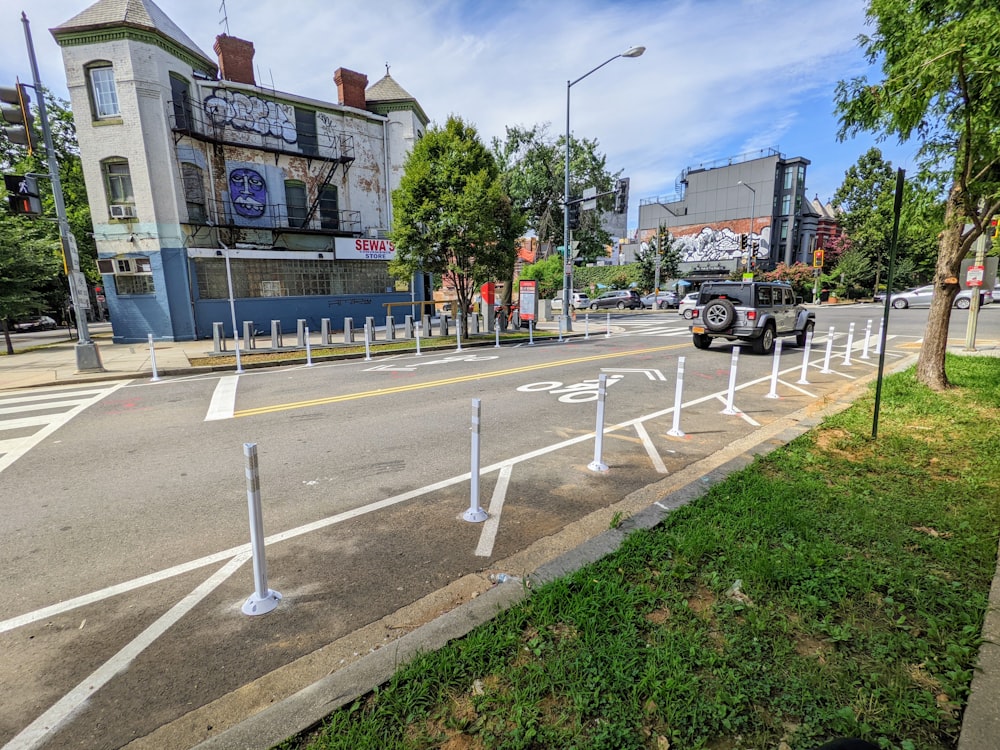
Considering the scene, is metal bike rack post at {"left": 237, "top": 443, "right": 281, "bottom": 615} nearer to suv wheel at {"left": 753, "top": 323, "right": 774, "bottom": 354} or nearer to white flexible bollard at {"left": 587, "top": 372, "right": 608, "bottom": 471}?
white flexible bollard at {"left": 587, "top": 372, "right": 608, "bottom": 471}

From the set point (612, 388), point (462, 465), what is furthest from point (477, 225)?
point (462, 465)

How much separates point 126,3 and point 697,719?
27.7 meters

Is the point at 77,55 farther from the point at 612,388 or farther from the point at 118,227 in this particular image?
the point at 612,388

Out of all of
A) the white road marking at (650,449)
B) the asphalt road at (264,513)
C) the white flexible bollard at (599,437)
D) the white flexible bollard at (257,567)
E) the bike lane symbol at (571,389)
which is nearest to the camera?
the asphalt road at (264,513)

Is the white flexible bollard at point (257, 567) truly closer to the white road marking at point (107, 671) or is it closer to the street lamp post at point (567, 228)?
the white road marking at point (107, 671)

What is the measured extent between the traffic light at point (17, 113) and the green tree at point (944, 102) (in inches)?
626

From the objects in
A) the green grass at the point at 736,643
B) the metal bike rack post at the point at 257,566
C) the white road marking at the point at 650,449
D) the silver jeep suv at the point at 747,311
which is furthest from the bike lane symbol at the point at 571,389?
the metal bike rack post at the point at 257,566

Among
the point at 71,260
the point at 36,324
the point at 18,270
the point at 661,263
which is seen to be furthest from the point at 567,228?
the point at 36,324

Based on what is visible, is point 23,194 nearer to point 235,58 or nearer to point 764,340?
point 235,58

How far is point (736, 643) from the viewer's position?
9.18ft

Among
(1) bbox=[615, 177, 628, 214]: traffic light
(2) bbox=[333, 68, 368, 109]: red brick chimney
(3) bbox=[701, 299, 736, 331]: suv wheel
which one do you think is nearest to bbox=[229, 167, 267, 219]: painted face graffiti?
(2) bbox=[333, 68, 368, 109]: red brick chimney

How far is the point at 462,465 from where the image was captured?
600 centimetres

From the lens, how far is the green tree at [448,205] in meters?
18.3

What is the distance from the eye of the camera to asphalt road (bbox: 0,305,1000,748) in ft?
9.38
